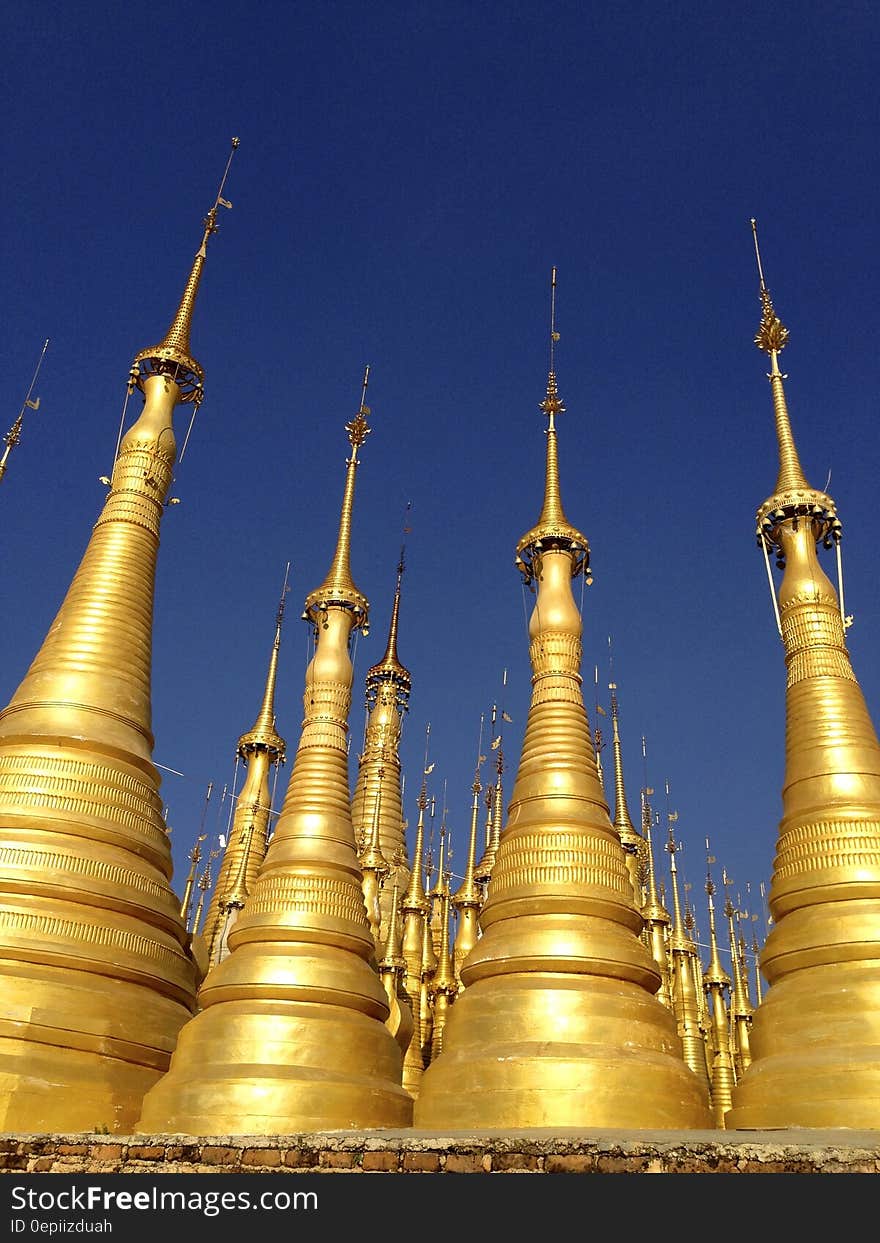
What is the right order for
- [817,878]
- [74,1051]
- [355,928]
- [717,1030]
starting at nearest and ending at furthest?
[74,1051], [817,878], [355,928], [717,1030]

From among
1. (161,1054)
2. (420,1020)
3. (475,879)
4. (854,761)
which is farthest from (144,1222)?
(475,879)

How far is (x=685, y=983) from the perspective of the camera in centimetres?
2962

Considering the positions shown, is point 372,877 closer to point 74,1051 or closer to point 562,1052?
point 74,1051

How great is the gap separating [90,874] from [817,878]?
29.3 feet

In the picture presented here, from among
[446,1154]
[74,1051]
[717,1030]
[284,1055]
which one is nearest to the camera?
[446,1154]

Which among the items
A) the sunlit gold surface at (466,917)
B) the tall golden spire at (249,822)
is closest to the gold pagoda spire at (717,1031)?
the sunlit gold surface at (466,917)

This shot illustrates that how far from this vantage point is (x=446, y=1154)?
566cm

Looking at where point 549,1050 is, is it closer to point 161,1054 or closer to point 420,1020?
point 161,1054

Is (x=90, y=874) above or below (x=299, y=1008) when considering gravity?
above

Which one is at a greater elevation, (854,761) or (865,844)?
(854,761)

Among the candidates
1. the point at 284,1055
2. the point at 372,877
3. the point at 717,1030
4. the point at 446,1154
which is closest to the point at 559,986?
the point at 284,1055

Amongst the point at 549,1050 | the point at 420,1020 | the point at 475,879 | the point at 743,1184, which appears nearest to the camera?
the point at 743,1184

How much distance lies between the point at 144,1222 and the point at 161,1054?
22.7 ft

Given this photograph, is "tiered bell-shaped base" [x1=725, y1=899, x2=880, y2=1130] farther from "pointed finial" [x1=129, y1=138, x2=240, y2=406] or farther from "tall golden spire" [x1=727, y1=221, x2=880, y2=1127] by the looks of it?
"pointed finial" [x1=129, y1=138, x2=240, y2=406]
